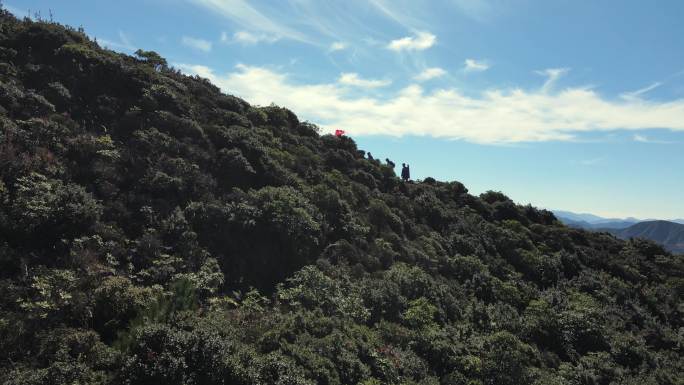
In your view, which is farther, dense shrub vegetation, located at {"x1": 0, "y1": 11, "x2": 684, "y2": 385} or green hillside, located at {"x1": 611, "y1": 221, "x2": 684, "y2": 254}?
green hillside, located at {"x1": 611, "y1": 221, "x2": 684, "y2": 254}

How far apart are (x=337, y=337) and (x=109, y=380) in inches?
215

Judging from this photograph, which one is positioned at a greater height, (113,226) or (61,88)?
(61,88)

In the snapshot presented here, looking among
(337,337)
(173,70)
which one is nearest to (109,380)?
(337,337)

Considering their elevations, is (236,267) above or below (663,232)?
below

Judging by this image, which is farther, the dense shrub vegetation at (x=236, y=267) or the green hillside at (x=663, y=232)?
the green hillside at (x=663, y=232)

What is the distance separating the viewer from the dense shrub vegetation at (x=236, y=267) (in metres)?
9.21

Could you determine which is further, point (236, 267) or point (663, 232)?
point (663, 232)

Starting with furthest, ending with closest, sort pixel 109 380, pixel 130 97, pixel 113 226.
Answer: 1. pixel 130 97
2. pixel 113 226
3. pixel 109 380

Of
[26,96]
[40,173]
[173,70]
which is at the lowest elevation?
[40,173]

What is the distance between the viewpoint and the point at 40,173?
12555mm

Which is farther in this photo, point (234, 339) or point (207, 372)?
point (234, 339)

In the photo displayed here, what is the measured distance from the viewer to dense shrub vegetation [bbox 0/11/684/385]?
9211 mm

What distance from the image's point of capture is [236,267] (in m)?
14.0

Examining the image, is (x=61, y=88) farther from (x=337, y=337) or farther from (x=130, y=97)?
(x=337, y=337)
